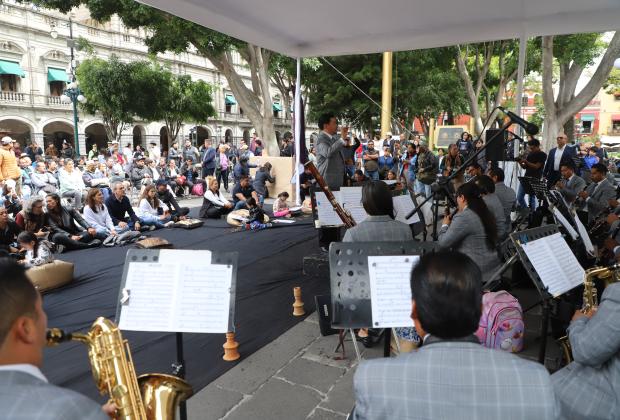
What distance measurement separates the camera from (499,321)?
3201 mm

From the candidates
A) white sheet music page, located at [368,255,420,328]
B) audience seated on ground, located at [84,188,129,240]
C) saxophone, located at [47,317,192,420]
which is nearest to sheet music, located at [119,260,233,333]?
saxophone, located at [47,317,192,420]

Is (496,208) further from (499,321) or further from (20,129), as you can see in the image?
(20,129)

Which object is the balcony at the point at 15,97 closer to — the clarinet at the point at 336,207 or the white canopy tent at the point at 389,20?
the white canopy tent at the point at 389,20

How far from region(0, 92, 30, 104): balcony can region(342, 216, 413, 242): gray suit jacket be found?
99.7ft

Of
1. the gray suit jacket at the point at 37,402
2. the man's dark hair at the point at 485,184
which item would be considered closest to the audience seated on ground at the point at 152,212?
the man's dark hair at the point at 485,184

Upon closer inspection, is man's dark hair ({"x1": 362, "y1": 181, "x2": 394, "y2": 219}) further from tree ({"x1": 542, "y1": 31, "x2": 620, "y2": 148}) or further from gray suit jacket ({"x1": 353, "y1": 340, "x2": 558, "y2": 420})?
tree ({"x1": 542, "y1": 31, "x2": 620, "y2": 148})

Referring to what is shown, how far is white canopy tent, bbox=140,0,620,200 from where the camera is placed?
5473 mm

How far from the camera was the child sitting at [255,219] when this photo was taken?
8.49m

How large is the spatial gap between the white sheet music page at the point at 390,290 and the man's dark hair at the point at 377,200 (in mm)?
1017

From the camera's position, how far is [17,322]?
1098 millimetres

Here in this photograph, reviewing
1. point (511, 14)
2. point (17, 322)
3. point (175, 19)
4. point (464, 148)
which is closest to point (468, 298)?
point (17, 322)

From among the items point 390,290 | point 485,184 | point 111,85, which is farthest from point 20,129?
point 390,290

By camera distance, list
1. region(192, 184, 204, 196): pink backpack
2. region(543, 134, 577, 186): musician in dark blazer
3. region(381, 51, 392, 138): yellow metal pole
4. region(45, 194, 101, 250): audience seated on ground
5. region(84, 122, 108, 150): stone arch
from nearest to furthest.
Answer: region(45, 194, 101, 250): audience seated on ground → region(543, 134, 577, 186): musician in dark blazer → region(192, 184, 204, 196): pink backpack → region(381, 51, 392, 138): yellow metal pole → region(84, 122, 108, 150): stone arch

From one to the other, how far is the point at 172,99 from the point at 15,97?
10029 mm
